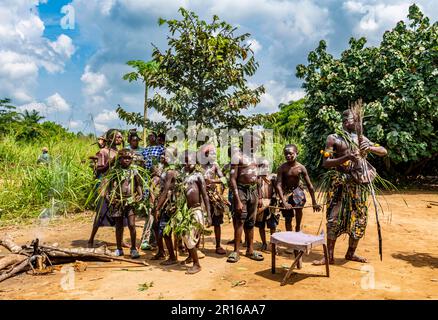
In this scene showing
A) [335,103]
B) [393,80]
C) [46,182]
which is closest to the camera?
[46,182]

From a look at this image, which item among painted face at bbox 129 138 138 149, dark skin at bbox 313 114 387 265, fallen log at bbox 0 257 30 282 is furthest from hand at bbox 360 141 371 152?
fallen log at bbox 0 257 30 282

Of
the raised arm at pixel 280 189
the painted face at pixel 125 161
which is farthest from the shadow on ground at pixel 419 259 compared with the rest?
the painted face at pixel 125 161

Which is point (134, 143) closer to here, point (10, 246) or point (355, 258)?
point (10, 246)

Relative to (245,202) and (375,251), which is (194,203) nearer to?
(245,202)

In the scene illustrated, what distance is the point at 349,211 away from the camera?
492cm

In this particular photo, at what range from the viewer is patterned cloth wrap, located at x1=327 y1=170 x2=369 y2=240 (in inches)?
193

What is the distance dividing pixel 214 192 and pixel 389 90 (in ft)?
23.4

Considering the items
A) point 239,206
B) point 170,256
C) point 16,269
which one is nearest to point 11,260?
point 16,269

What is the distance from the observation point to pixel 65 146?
34.1ft

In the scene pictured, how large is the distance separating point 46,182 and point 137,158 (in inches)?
151

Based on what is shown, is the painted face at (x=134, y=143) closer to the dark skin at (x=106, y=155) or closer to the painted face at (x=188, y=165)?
the dark skin at (x=106, y=155)

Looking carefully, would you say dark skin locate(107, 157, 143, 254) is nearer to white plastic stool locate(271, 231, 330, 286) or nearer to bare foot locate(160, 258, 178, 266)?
bare foot locate(160, 258, 178, 266)

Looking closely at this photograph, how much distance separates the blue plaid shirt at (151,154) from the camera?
19.8 feet

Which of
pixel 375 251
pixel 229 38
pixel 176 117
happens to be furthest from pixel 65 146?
pixel 375 251
